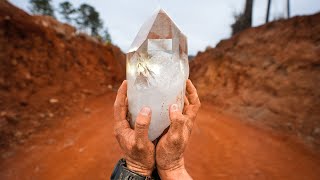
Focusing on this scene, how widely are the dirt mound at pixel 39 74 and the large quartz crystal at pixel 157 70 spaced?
351 centimetres

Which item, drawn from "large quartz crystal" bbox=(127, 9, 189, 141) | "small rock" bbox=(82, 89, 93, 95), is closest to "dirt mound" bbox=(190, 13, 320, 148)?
"small rock" bbox=(82, 89, 93, 95)

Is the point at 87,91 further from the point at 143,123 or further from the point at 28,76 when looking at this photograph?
the point at 143,123

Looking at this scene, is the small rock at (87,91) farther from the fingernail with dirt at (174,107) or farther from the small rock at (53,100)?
the fingernail with dirt at (174,107)

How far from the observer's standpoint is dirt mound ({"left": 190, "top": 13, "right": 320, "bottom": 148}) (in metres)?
4.38

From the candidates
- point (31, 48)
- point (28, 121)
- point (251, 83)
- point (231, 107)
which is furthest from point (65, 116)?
point (251, 83)

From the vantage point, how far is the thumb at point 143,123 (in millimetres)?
965

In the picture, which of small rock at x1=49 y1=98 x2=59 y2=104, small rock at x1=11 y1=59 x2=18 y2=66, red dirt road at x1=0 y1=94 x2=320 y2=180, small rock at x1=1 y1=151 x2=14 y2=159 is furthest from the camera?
small rock at x1=49 y1=98 x2=59 y2=104

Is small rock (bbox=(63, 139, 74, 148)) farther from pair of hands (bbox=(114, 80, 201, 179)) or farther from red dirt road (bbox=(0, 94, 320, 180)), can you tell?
pair of hands (bbox=(114, 80, 201, 179))

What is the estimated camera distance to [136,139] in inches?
39.3

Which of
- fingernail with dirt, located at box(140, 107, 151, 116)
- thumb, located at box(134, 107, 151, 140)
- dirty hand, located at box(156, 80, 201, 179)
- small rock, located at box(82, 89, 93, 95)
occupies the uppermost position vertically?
fingernail with dirt, located at box(140, 107, 151, 116)

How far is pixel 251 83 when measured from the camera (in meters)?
5.62

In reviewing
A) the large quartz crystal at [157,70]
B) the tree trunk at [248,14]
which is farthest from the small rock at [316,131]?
the tree trunk at [248,14]

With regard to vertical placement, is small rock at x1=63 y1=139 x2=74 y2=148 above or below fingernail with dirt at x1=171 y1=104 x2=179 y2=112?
below

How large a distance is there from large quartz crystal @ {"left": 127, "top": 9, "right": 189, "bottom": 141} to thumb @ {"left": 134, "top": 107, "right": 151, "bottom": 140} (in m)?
0.06
